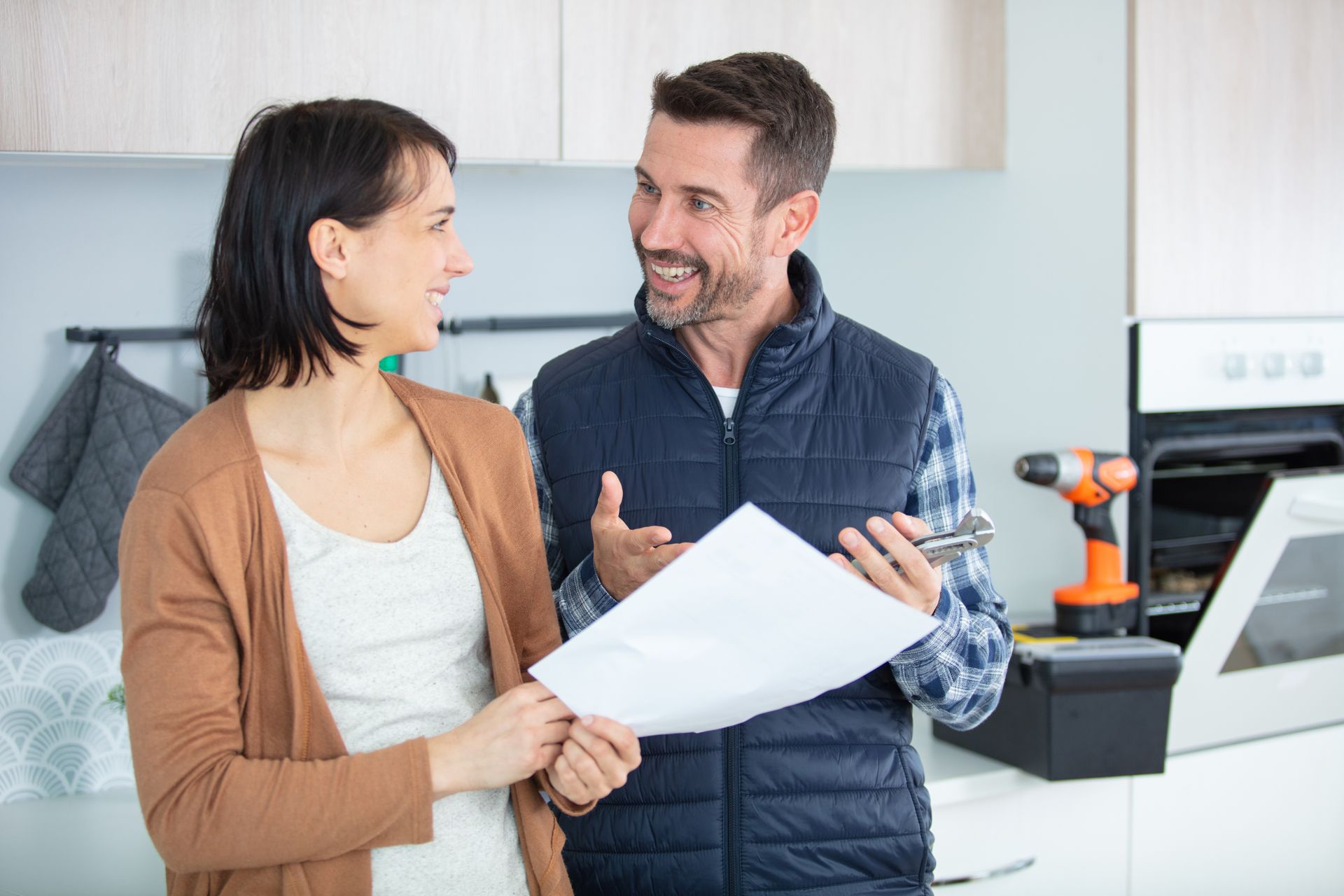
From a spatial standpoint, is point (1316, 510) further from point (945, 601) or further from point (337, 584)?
point (337, 584)

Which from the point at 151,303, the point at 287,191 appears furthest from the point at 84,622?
the point at 287,191

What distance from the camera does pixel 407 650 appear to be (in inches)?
34.8

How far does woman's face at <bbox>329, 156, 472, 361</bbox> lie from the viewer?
2.90 feet

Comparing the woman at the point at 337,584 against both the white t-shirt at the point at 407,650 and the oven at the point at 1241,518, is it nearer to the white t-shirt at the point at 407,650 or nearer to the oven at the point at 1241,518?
the white t-shirt at the point at 407,650

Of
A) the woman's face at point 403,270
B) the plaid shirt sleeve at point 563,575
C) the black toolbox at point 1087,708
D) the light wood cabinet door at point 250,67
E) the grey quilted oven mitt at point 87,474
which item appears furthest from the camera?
the grey quilted oven mitt at point 87,474

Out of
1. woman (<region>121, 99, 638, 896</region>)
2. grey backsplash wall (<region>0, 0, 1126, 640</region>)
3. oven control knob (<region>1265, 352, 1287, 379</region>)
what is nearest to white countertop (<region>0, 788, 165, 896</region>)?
grey backsplash wall (<region>0, 0, 1126, 640</region>)

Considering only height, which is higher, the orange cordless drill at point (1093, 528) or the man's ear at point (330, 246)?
the man's ear at point (330, 246)

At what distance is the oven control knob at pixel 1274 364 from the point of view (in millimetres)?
1976

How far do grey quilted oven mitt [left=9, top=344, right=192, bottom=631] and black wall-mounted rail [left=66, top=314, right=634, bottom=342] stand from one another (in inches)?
1.2

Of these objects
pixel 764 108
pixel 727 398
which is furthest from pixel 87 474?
pixel 764 108

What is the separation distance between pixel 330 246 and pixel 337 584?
9.8 inches

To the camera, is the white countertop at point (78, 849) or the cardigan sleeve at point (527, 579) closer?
the cardigan sleeve at point (527, 579)

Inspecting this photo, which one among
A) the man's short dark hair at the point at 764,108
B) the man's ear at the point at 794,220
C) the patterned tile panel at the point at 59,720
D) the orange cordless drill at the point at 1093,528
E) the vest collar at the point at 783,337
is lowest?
the patterned tile panel at the point at 59,720

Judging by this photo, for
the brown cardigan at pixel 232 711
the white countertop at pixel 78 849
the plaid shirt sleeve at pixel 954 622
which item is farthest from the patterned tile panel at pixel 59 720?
the plaid shirt sleeve at pixel 954 622
